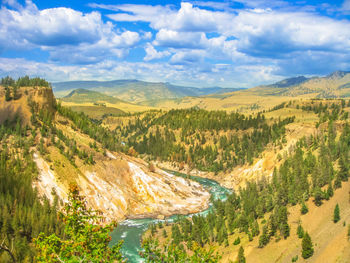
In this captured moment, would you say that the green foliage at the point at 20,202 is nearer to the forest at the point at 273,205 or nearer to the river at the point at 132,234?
the river at the point at 132,234

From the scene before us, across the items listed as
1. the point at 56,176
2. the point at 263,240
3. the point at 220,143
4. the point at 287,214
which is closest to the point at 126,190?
the point at 56,176

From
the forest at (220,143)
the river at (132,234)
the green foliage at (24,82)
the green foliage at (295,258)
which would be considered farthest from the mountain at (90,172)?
the green foliage at (295,258)

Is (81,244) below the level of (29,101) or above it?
→ below

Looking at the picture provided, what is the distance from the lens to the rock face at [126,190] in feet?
284

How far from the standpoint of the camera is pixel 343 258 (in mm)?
48219

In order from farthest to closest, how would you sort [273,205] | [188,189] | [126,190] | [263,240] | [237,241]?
[188,189]
[126,190]
[273,205]
[237,241]
[263,240]

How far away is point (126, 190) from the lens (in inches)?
3866

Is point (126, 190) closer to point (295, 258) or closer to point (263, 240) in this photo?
point (263, 240)

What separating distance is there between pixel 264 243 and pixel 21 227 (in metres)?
52.9

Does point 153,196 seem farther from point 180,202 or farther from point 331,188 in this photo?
point 331,188

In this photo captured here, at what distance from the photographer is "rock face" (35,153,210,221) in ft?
284

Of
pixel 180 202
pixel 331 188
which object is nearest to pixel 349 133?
pixel 331 188

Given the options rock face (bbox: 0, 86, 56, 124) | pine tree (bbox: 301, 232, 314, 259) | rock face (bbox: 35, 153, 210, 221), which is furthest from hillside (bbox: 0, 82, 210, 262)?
pine tree (bbox: 301, 232, 314, 259)

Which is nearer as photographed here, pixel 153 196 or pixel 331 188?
pixel 331 188
